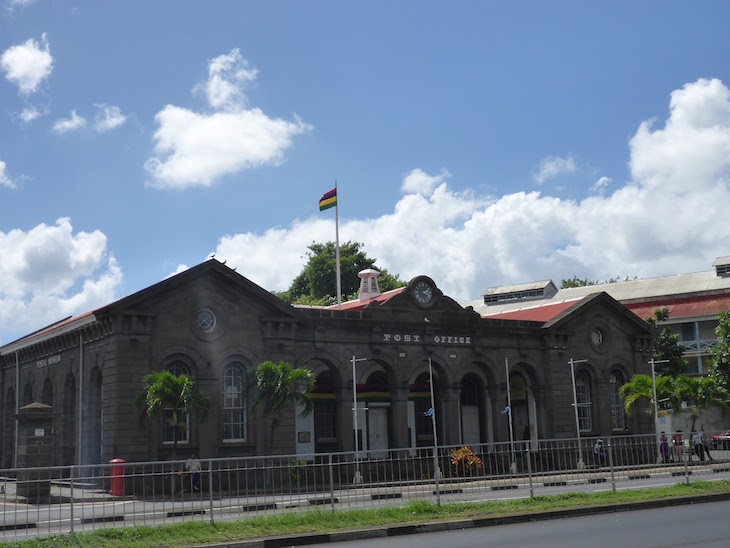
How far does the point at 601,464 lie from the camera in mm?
23203

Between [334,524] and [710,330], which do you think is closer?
[334,524]

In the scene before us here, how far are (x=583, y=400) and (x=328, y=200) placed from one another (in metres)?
16.8

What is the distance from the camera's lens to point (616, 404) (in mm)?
45375

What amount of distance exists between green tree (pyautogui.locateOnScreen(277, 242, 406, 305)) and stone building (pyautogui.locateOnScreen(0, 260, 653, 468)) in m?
30.7

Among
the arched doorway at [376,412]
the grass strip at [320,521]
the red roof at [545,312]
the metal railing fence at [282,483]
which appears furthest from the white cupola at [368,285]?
the grass strip at [320,521]

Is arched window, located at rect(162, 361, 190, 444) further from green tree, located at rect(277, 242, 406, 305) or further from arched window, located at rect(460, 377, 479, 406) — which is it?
green tree, located at rect(277, 242, 406, 305)

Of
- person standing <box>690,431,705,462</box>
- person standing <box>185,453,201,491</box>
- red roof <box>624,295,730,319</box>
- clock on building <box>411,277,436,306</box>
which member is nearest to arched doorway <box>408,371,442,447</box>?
clock on building <box>411,277,436,306</box>

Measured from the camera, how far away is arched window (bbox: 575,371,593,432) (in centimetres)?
4347

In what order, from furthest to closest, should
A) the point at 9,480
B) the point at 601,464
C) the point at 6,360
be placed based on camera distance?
the point at 6,360 < the point at 601,464 < the point at 9,480

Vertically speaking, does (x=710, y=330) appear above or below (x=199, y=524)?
above

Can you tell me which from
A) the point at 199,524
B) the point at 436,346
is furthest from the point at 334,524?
the point at 436,346

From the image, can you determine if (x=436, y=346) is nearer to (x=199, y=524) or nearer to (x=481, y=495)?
(x=481, y=495)

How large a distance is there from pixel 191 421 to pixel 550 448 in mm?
14670

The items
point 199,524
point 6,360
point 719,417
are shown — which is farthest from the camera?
point 719,417
